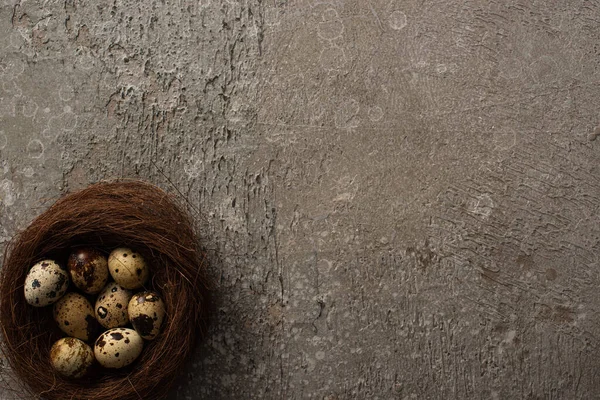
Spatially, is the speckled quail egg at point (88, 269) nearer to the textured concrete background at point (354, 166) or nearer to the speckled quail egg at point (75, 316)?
the speckled quail egg at point (75, 316)

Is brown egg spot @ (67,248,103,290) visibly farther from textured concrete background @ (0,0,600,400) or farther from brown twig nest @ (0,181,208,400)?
textured concrete background @ (0,0,600,400)

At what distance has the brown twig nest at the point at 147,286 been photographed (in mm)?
1243

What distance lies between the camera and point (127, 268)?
126 centimetres

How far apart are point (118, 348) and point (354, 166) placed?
0.64 metres

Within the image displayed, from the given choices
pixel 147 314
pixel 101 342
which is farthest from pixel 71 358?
pixel 147 314

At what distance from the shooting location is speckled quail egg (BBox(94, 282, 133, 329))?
1271 mm

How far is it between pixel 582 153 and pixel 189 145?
0.90m

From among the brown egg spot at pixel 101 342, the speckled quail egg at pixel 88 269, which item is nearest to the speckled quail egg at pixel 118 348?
the brown egg spot at pixel 101 342

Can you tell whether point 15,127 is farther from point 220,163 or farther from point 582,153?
point 582,153

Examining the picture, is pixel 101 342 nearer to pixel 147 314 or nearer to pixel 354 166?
pixel 147 314

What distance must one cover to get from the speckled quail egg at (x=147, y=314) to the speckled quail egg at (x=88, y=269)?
9cm

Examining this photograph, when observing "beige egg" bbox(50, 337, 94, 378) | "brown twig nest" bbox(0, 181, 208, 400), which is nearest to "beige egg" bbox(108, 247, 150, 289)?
"brown twig nest" bbox(0, 181, 208, 400)

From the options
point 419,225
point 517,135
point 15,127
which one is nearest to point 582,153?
point 517,135

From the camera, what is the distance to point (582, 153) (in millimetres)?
1453
